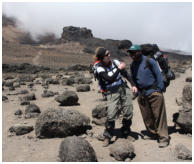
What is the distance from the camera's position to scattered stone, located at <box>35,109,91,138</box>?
5.24m

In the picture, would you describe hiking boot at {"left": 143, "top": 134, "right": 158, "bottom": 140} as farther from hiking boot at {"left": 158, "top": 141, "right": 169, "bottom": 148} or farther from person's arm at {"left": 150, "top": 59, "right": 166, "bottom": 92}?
person's arm at {"left": 150, "top": 59, "right": 166, "bottom": 92}

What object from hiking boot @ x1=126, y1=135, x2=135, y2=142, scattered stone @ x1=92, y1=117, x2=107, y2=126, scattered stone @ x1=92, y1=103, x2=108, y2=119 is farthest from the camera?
scattered stone @ x1=92, y1=103, x2=108, y2=119

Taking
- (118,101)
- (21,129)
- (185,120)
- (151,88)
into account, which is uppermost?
(151,88)

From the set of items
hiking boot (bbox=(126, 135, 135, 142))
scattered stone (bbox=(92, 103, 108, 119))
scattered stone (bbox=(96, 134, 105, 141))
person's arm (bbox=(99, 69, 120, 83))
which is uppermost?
person's arm (bbox=(99, 69, 120, 83))

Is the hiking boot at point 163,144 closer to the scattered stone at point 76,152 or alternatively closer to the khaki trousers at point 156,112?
the khaki trousers at point 156,112

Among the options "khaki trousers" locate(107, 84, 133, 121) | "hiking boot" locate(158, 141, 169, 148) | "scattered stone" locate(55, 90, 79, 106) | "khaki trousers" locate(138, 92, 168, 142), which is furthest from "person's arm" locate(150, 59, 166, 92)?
"scattered stone" locate(55, 90, 79, 106)

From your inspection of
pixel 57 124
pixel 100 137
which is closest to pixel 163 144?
pixel 100 137

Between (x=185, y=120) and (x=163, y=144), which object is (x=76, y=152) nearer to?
(x=163, y=144)

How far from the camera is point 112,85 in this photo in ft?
15.0

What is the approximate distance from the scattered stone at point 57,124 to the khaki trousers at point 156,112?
1.48 meters

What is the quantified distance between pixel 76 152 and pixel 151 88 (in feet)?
5.90

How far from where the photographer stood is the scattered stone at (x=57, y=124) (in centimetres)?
524

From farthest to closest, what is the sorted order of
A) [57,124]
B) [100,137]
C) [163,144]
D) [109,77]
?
[57,124], [100,137], [163,144], [109,77]

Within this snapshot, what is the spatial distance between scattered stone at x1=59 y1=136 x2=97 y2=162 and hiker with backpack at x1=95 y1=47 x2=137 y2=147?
83 centimetres
